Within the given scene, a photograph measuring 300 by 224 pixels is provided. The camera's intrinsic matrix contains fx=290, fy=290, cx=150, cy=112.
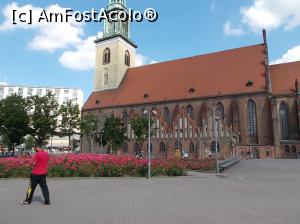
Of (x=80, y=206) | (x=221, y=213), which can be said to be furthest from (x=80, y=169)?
(x=221, y=213)

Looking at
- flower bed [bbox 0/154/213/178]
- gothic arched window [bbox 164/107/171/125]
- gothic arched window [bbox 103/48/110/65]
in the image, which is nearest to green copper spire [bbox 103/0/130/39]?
gothic arched window [bbox 103/48/110/65]

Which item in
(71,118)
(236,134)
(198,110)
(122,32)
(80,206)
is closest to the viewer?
(80,206)

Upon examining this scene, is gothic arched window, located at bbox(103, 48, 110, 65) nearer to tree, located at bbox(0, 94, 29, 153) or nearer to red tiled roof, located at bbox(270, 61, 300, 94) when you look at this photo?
tree, located at bbox(0, 94, 29, 153)

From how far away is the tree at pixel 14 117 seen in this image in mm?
45075

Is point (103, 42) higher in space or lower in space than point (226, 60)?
higher

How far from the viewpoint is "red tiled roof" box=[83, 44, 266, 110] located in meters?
52.7

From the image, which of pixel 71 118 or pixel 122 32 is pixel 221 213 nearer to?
pixel 71 118

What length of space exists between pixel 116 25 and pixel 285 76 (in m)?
39.5

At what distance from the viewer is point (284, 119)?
50344mm

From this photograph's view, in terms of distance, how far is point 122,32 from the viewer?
233 feet

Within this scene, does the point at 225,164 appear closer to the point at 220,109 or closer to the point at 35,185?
the point at 35,185

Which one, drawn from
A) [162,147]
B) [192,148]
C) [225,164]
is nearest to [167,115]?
[162,147]

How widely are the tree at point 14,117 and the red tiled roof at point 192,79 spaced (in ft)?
70.1

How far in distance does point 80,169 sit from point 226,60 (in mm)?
46661
